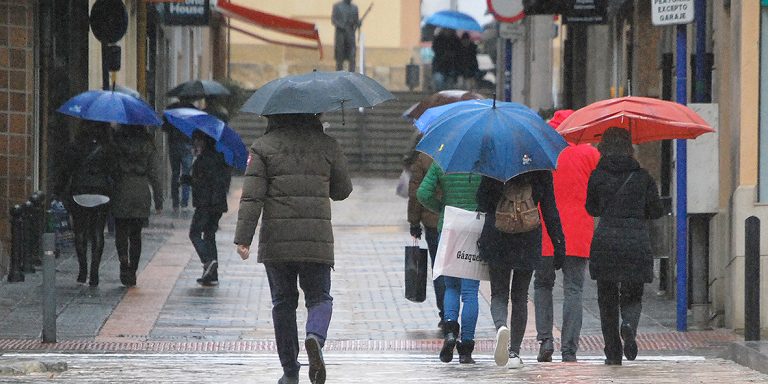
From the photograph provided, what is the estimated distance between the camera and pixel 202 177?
17.2 meters

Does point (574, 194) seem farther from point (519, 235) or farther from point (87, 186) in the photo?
point (87, 186)

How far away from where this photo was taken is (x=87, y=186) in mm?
16484

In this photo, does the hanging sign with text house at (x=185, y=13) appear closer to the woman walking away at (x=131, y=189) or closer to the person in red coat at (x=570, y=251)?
the woman walking away at (x=131, y=189)

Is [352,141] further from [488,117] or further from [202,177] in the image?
[488,117]

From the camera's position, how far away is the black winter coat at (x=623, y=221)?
1118 cm

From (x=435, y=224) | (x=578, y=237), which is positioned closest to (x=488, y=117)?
(x=578, y=237)

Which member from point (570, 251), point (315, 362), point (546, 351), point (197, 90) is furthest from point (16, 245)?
point (197, 90)

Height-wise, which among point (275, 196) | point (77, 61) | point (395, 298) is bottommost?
point (395, 298)

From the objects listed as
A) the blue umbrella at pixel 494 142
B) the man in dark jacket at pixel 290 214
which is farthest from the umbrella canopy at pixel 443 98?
the man in dark jacket at pixel 290 214

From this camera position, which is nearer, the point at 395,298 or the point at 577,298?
the point at 577,298

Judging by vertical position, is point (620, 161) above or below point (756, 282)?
above

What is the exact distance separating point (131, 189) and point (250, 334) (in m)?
2.96

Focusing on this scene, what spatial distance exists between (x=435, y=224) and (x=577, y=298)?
78.1 inches

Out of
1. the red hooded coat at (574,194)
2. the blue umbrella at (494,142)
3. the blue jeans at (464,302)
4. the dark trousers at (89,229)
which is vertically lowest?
the blue jeans at (464,302)
